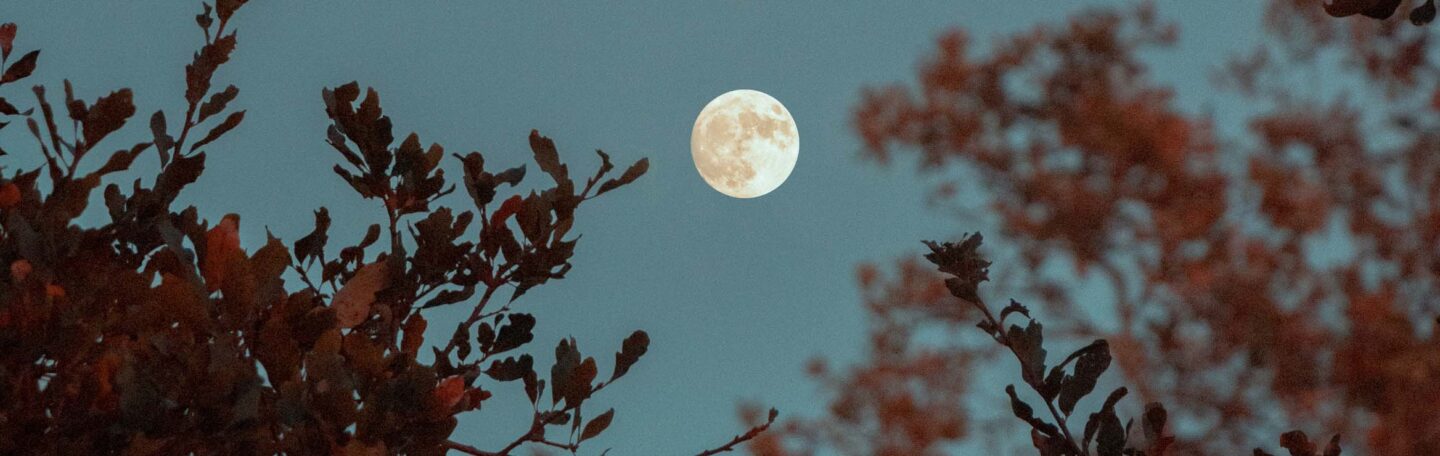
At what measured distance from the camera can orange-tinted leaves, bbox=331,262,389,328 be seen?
1.28 m

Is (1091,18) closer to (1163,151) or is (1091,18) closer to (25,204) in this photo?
(1163,151)

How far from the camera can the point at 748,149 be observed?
28.7 ft

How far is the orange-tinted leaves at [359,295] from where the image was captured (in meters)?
1.28

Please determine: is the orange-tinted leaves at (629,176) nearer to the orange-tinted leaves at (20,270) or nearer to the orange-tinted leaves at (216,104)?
the orange-tinted leaves at (216,104)

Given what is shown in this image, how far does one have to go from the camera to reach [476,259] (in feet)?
4.94

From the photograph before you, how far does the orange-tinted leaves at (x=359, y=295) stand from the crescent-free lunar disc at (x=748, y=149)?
7150mm

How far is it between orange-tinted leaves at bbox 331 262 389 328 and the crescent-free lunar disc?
23.5 feet

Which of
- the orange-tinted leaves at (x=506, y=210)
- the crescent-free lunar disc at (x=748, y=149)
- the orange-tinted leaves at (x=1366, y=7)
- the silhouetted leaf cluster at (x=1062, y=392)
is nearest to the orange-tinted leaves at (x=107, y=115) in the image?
the orange-tinted leaves at (x=506, y=210)

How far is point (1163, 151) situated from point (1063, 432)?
986 cm

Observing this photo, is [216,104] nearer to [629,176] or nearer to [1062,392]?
[629,176]

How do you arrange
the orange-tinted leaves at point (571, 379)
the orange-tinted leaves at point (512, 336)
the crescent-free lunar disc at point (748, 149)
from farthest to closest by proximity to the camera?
the crescent-free lunar disc at point (748, 149), the orange-tinted leaves at point (512, 336), the orange-tinted leaves at point (571, 379)

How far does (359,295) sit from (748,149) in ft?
24.6

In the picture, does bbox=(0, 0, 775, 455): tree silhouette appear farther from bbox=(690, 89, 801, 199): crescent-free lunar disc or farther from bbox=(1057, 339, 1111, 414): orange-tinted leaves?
bbox=(690, 89, 801, 199): crescent-free lunar disc

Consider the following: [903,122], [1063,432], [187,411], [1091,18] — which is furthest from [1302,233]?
[187,411]
